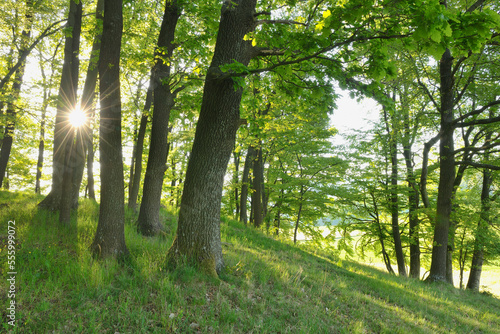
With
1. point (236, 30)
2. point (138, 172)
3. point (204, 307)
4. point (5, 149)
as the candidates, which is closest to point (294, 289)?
point (204, 307)

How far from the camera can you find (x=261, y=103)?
9.70 m

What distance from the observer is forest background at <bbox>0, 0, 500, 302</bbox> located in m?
4.06

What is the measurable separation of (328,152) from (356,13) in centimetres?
1094

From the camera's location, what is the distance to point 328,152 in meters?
13.6

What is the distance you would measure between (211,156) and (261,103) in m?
5.81

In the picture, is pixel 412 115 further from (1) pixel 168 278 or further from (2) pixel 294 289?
(1) pixel 168 278

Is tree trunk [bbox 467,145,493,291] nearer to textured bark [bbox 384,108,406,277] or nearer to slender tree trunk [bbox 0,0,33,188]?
textured bark [bbox 384,108,406,277]

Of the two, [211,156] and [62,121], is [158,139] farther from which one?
[62,121]

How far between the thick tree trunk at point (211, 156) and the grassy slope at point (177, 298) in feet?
1.51

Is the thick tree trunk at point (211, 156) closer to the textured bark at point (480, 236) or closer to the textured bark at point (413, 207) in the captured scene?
the textured bark at point (413, 207)

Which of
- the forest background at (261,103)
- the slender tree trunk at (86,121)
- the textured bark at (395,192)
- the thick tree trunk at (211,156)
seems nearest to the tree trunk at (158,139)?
the forest background at (261,103)

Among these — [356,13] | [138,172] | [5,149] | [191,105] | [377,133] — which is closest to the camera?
[356,13]

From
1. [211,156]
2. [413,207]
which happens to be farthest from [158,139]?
[413,207]

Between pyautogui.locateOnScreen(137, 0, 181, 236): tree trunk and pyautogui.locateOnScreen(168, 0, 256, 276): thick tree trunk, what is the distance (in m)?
2.85
